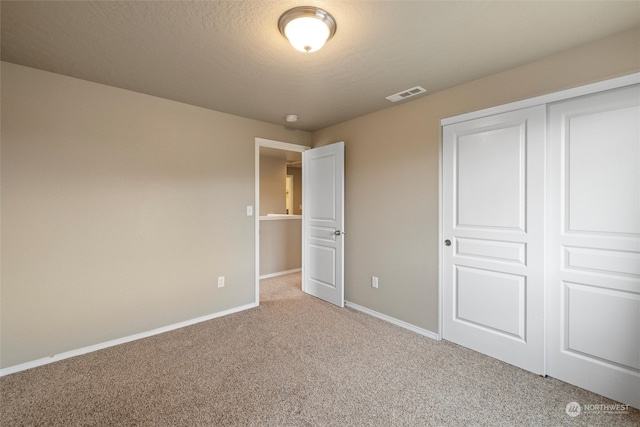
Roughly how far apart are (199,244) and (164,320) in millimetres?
828

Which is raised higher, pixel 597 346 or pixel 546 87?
pixel 546 87

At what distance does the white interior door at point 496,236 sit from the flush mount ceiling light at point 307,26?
1.52 metres

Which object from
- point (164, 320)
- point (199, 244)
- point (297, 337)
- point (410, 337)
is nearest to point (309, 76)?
point (199, 244)

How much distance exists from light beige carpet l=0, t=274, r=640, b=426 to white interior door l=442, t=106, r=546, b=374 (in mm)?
237

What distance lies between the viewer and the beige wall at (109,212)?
7.16ft

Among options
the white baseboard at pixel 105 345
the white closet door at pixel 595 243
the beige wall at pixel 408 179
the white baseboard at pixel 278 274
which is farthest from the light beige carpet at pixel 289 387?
the white baseboard at pixel 278 274

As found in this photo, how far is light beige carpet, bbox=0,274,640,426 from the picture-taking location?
66.9 inches

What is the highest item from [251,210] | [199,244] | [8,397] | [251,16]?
[251,16]

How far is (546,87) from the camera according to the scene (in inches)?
81.4

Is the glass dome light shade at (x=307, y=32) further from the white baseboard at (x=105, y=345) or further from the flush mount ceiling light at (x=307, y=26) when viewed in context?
the white baseboard at (x=105, y=345)

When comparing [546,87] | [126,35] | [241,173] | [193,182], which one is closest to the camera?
[126,35]

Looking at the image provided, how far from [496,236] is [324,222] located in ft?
6.58

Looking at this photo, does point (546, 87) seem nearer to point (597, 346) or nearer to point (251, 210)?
point (597, 346)

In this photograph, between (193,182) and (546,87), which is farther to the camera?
(193,182)
